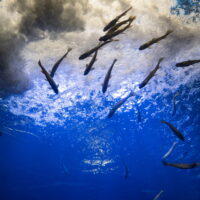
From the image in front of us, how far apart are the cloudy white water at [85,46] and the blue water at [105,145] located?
123cm

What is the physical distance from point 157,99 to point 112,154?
20.9 metres

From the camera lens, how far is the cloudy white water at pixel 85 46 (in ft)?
24.0

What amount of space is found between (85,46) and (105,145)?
22411 millimetres

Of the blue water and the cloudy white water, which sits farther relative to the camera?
the blue water

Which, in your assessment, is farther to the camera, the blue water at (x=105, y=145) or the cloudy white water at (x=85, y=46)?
the blue water at (x=105, y=145)

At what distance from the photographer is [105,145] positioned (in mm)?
29016

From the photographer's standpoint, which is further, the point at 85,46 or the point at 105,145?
the point at 105,145

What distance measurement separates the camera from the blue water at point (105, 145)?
1752cm

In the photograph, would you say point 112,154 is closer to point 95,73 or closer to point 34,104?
point 34,104

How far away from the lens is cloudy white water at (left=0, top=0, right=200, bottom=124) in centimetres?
732

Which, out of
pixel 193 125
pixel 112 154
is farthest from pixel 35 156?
pixel 193 125

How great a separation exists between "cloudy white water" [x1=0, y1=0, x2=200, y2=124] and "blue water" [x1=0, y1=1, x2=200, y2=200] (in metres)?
1.23

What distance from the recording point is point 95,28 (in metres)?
8.23

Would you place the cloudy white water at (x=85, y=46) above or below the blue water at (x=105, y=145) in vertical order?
below
